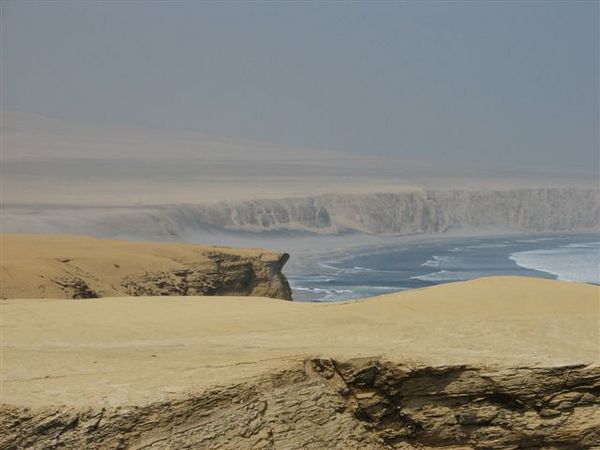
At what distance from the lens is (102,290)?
63.7ft

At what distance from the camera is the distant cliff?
69.1 metres

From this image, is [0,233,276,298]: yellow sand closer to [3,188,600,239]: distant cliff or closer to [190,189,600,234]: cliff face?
[3,188,600,239]: distant cliff

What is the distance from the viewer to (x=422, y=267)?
57406 mm

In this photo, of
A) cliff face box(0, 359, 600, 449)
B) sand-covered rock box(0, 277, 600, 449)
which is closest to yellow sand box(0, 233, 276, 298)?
sand-covered rock box(0, 277, 600, 449)

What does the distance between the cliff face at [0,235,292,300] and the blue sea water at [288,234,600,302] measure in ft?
Answer: 38.0

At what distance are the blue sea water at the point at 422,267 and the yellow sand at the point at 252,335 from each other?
24.5m

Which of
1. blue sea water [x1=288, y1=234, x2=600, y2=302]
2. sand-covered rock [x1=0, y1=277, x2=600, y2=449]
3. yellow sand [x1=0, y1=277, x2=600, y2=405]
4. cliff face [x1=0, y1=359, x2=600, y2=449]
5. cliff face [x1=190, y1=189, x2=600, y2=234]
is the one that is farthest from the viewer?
cliff face [x1=190, y1=189, x2=600, y2=234]

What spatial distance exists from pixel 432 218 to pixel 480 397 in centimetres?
10569

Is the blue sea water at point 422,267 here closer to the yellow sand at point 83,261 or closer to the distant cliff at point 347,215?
the yellow sand at point 83,261

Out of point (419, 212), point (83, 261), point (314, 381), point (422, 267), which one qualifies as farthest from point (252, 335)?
point (419, 212)

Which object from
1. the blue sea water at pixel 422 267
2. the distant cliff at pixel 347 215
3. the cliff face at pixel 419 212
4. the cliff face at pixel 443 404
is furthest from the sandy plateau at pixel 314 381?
the cliff face at pixel 419 212

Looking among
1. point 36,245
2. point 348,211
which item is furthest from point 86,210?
point 36,245

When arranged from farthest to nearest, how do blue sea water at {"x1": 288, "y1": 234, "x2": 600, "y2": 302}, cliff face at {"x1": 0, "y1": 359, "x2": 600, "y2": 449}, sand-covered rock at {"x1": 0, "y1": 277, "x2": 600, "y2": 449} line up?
blue sea water at {"x1": 288, "y1": 234, "x2": 600, "y2": 302} < cliff face at {"x1": 0, "y1": 359, "x2": 600, "y2": 449} < sand-covered rock at {"x1": 0, "y1": 277, "x2": 600, "y2": 449}

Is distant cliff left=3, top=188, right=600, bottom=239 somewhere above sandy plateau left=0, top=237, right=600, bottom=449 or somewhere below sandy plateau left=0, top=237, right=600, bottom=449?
below
